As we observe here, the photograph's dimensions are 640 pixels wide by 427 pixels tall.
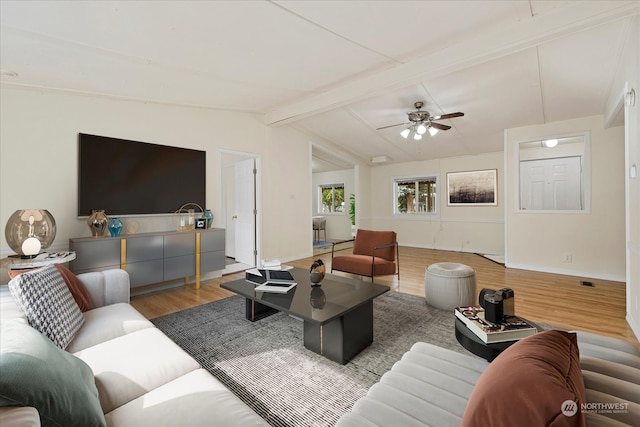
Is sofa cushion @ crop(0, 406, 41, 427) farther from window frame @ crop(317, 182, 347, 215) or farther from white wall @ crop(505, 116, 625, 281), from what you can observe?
window frame @ crop(317, 182, 347, 215)

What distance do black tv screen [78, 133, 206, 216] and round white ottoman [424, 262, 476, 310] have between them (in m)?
3.55

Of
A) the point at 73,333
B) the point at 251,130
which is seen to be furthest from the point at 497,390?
the point at 251,130

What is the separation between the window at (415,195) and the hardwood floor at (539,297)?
2.80 metres

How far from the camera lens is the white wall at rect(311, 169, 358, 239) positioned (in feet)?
30.7

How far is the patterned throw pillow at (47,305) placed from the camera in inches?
61.3

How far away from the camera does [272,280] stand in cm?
283

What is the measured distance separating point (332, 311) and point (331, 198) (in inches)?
318

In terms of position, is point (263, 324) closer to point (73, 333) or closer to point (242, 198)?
point (73, 333)

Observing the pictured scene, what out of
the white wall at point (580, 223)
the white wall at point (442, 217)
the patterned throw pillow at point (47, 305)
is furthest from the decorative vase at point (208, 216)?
the white wall at point (580, 223)

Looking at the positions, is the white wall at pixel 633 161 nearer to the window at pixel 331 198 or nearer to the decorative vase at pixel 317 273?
the decorative vase at pixel 317 273

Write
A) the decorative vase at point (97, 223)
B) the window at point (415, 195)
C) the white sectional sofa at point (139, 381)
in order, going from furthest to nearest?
the window at point (415, 195) → the decorative vase at point (97, 223) → the white sectional sofa at point (139, 381)

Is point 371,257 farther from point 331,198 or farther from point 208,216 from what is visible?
point 331,198

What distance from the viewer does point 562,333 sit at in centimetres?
95

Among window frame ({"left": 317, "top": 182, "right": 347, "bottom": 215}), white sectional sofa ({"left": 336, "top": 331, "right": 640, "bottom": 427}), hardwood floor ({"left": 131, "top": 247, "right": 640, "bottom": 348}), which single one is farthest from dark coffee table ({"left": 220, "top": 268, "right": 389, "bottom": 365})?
window frame ({"left": 317, "top": 182, "right": 347, "bottom": 215})
